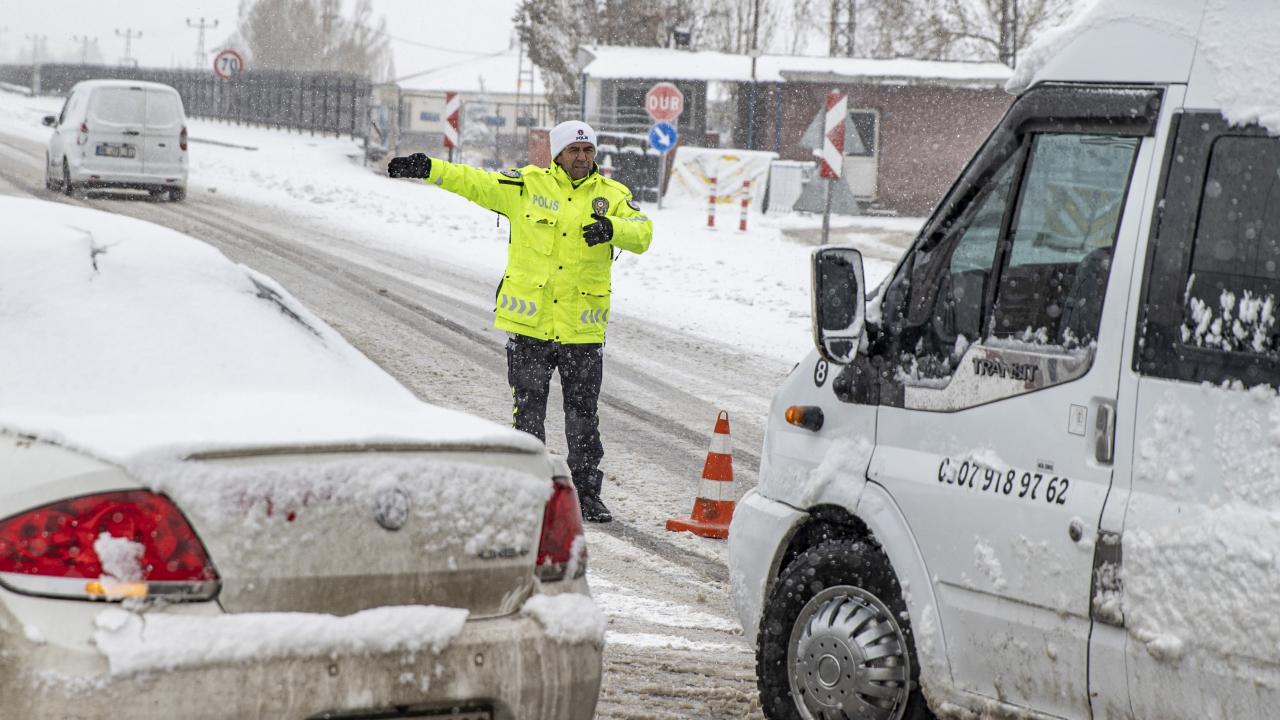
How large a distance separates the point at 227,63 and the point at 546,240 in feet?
125

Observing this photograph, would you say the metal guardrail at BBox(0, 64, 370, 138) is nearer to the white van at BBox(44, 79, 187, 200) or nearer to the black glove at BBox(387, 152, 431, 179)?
the white van at BBox(44, 79, 187, 200)

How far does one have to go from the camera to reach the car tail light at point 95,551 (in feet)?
10.1

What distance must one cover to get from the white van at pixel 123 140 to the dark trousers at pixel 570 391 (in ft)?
56.9

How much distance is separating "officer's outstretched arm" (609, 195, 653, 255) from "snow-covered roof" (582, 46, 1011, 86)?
30.5 metres

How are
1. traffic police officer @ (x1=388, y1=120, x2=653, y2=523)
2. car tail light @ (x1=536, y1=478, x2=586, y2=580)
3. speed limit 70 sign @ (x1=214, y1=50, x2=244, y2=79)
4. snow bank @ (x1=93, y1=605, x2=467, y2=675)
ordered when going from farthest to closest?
speed limit 70 sign @ (x1=214, y1=50, x2=244, y2=79)
traffic police officer @ (x1=388, y1=120, x2=653, y2=523)
car tail light @ (x1=536, y1=478, x2=586, y2=580)
snow bank @ (x1=93, y1=605, x2=467, y2=675)

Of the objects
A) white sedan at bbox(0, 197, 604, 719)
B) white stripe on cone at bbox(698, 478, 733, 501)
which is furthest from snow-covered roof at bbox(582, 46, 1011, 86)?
white sedan at bbox(0, 197, 604, 719)

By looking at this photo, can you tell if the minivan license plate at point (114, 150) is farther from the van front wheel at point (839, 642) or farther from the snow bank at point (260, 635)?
the snow bank at point (260, 635)

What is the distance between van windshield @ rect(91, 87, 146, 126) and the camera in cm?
2377

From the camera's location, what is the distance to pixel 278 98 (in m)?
50.5

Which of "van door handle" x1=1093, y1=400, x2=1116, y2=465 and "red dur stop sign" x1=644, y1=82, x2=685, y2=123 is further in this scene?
"red dur stop sign" x1=644, y1=82, x2=685, y2=123

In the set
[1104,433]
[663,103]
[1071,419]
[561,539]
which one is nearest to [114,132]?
[663,103]

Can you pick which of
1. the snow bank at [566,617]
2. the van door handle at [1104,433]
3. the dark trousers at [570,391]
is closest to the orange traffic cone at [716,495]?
the dark trousers at [570,391]

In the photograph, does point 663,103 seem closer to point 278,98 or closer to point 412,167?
point 412,167

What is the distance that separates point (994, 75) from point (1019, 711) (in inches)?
1466
